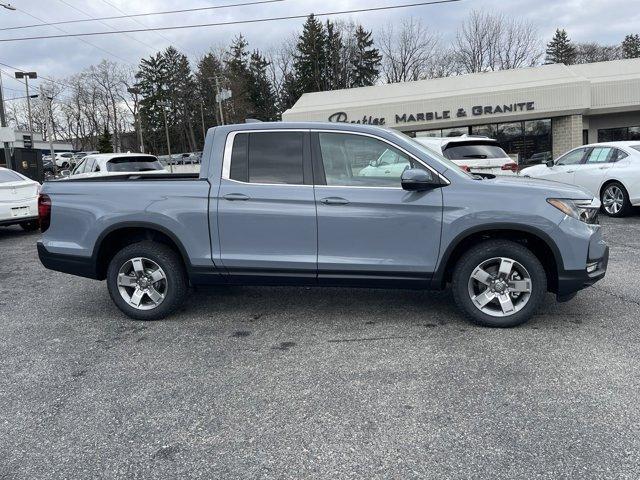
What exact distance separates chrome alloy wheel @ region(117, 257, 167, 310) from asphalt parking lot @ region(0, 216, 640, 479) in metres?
0.23

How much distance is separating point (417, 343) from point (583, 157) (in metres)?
8.99

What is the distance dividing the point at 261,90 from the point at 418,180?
7446 centimetres

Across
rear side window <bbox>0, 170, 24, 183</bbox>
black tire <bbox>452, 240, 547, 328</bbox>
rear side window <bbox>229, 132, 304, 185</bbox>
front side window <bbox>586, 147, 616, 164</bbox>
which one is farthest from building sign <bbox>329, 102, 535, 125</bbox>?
black tire <bbox>452, 240, 547, 328</bbox>

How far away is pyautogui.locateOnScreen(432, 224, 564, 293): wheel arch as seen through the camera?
14.8ft

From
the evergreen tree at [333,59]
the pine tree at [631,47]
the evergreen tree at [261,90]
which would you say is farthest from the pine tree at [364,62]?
the pine tree at [631,47]

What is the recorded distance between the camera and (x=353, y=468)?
2734mm

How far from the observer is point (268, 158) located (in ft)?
16.2

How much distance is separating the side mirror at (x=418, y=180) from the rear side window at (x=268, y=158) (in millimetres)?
931

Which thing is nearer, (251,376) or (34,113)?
(251,376)

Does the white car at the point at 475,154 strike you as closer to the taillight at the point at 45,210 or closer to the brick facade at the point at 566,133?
the taillight at the point at 45,210

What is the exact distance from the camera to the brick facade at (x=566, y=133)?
24.6 metres

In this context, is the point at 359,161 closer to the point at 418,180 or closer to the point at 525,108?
the point at 418,180

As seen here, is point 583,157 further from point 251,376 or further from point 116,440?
point 116,440

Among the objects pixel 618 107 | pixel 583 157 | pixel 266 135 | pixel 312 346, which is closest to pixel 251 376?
pixel 312 346
